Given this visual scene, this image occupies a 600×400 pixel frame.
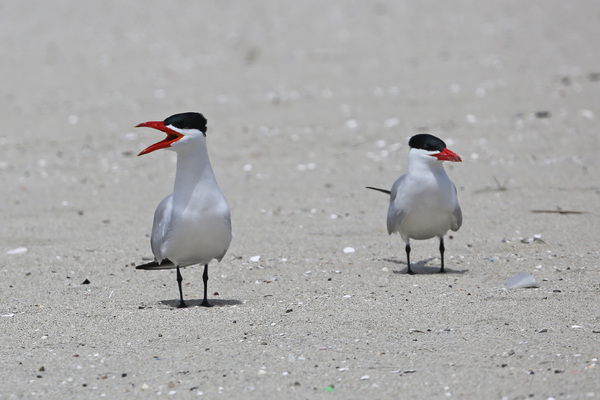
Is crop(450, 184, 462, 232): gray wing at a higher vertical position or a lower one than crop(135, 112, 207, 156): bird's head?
lower

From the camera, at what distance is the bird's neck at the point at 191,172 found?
4.99m

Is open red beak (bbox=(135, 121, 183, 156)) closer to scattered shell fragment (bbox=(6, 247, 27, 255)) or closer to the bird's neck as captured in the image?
the bird's neck

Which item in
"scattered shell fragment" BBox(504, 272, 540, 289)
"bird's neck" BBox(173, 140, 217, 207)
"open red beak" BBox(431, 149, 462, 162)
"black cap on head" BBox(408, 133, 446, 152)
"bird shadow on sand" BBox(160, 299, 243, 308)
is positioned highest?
"bird's neck" BBox(173, 140, 217, 207)

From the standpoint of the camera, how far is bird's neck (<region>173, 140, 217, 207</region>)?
4992mm

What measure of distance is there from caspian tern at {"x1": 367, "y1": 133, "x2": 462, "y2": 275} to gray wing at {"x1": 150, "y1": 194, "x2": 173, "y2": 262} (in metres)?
1.68

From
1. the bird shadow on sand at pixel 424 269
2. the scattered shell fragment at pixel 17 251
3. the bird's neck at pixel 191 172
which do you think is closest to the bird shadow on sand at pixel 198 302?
the bird's neck at pixel 191 172

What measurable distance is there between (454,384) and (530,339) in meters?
0.75

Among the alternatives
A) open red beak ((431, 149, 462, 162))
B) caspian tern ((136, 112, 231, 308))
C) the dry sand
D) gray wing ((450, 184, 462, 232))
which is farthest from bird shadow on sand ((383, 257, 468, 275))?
caspian tern ((136, 112, 231, 308))

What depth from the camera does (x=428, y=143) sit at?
5895 mm

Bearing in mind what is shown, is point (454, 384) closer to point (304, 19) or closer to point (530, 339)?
point (530, 339)

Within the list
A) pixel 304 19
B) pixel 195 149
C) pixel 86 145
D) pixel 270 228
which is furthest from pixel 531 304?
pixel 304 19

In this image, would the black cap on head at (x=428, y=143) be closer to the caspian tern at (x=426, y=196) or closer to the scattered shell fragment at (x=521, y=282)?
the caspian tern at (x=426, y=196)

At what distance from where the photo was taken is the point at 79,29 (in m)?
17.3

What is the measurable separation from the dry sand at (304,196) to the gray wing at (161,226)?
365mm
